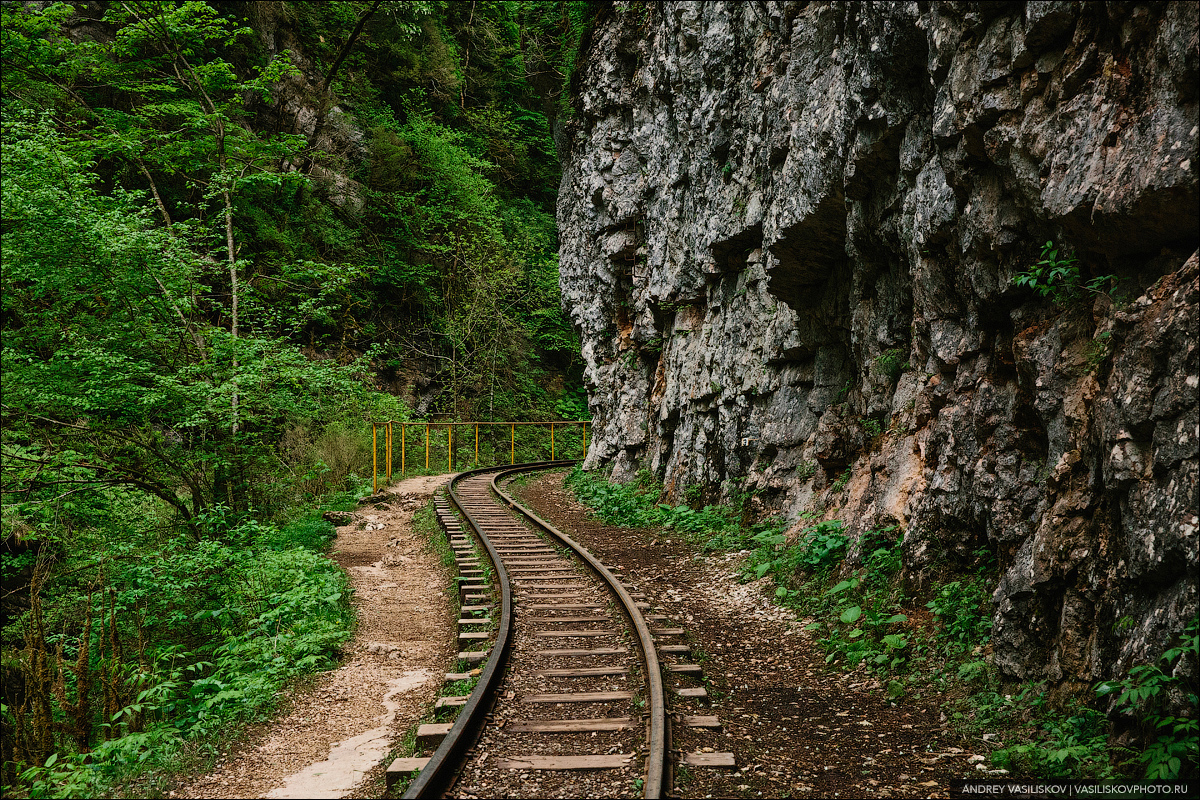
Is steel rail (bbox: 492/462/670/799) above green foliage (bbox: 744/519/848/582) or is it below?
below

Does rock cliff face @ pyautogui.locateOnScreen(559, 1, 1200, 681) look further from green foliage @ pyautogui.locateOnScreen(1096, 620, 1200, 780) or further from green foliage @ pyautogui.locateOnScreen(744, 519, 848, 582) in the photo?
green foliage @ pyautogui.locateOnScreen(744, 519, 848, 582)

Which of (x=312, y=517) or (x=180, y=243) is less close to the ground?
(x=180, y=243)

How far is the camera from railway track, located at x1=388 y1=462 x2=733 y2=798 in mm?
4074

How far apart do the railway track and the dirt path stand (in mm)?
334

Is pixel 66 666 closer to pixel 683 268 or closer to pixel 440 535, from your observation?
pixel 440 535

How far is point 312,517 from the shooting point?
42.0 ft

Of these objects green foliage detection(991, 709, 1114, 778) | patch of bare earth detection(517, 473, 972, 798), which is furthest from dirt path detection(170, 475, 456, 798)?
green foliage detection(991, 709, 1114, 778)

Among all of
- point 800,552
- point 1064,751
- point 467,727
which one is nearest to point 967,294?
point 800,552

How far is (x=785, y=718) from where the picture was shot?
16.7ft

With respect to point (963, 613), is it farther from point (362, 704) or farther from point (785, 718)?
point (362, 704)

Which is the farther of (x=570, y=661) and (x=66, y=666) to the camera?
(x=66, y=666)

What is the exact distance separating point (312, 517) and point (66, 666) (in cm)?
544

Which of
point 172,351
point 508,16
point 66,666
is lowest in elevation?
point 66,666

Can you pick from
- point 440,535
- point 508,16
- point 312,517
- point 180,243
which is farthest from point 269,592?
point 508,16
